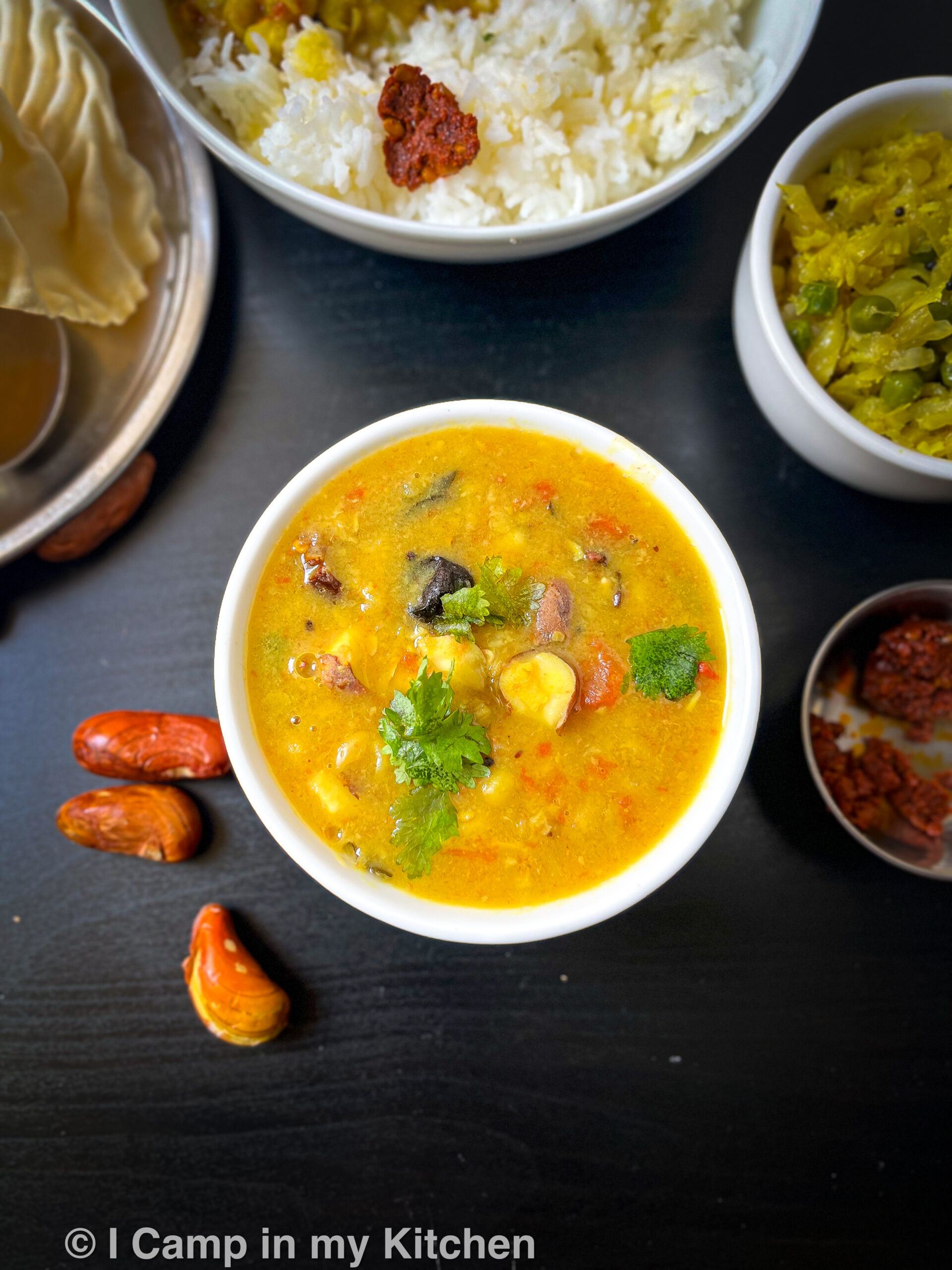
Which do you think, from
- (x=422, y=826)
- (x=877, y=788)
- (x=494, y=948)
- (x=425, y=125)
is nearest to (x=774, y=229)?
(x=425, y=125)

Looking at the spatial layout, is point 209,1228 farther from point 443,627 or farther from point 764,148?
point 764,148

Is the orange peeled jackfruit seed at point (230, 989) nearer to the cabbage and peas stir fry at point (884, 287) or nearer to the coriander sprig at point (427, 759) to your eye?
the coriander sprig at point (427, 759)

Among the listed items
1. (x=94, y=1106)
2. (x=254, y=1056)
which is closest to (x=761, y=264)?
(x=254, y=1056)

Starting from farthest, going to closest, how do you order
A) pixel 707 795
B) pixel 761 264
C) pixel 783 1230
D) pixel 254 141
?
pixel 783 1230, pixel 254 141, pixel 761 264, pixel 707 795

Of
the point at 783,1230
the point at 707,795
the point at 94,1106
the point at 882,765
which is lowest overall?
the point at 783,1230

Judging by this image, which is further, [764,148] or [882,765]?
[764,148]

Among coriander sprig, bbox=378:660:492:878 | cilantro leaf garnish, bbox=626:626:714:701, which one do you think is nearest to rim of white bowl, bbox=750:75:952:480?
cilantro leaf garnish, bbox=626:626:714:701

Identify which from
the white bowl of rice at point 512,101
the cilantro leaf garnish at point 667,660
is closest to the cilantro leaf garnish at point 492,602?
the cilantro leaf garnish at point 667,660
